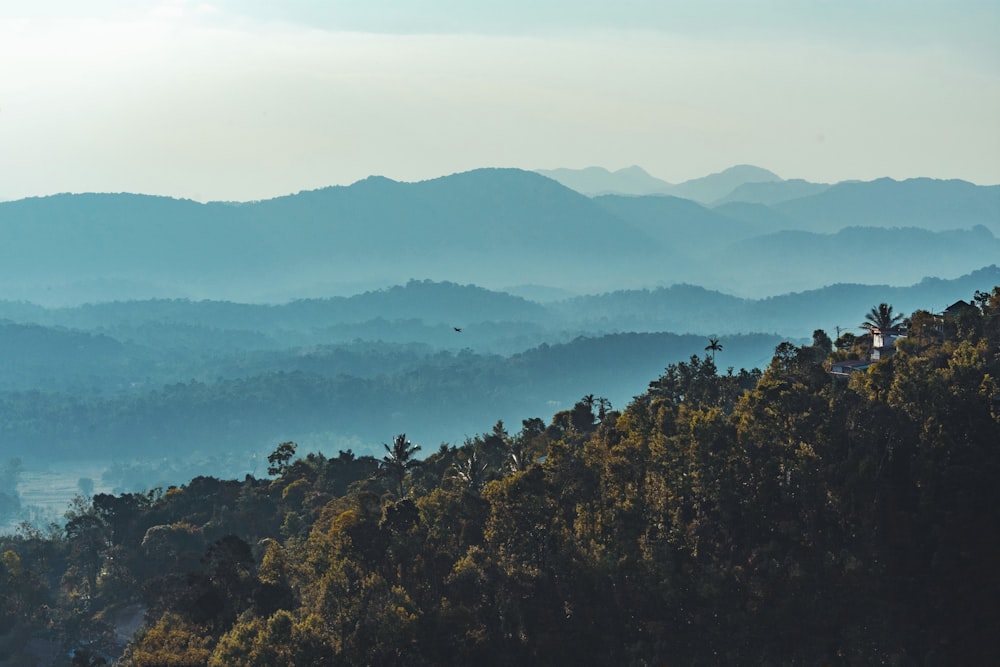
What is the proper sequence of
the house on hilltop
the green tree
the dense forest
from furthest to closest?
the green tree, the house on hilltop, the dense forest

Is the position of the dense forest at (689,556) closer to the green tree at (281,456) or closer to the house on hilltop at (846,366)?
the house on hilltop at (846,366)

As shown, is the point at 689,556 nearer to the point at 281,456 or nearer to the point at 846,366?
the point at 846,366

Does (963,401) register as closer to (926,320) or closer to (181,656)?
(926,320)

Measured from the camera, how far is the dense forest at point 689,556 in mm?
56750

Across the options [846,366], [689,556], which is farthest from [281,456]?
[689,556]

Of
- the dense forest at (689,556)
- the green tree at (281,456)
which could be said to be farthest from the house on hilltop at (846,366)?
the green tree at (281,456)

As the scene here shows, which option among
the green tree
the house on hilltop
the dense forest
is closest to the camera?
the dense forest

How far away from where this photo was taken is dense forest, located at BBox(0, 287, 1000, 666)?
5675cm

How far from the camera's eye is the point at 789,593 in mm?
57469

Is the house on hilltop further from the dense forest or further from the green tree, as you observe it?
the green tree

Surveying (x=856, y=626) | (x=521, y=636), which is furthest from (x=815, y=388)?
(x=521, y=636)

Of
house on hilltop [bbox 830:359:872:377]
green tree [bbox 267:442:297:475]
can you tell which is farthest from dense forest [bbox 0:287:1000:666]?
green tree [bbox 267:442:297:475]

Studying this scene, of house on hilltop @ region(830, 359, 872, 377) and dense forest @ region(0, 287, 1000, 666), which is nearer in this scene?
dense forest @ region(0, 287, 1000, 666)

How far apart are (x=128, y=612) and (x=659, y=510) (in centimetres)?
5595
